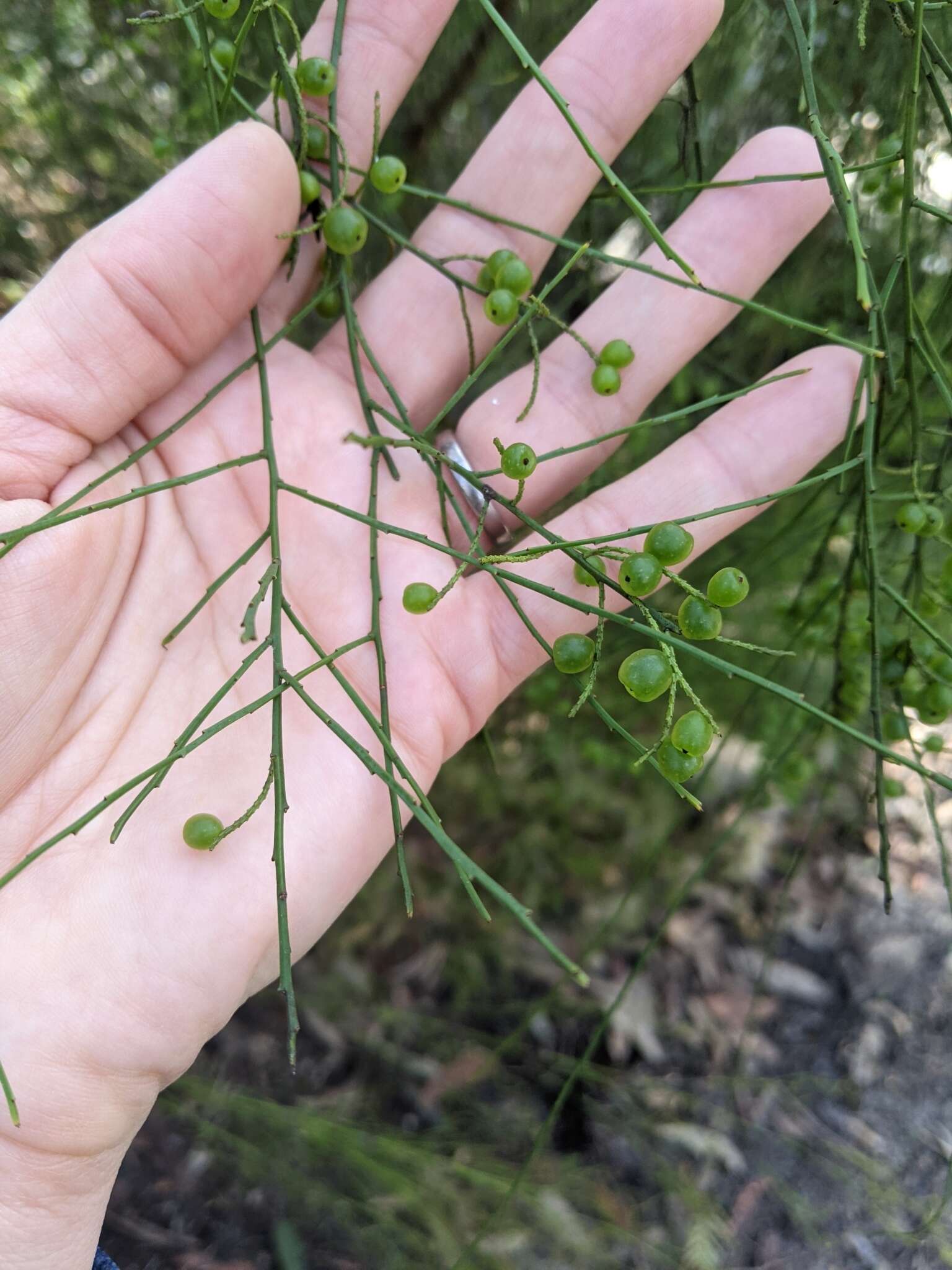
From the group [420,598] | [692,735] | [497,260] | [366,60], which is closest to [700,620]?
[692,735]

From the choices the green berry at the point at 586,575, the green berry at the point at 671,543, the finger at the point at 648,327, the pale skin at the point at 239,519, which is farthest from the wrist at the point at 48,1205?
the finger at the point at 648,327

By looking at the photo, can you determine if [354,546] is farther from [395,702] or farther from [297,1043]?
[297,1043]

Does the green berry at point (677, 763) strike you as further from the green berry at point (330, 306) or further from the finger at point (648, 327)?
the green berry at point (330, 306)

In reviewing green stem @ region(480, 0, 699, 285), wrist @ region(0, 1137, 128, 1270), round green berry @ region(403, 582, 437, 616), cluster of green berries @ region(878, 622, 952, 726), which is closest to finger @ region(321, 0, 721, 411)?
green stem @ region(480, 0, 699, 285)

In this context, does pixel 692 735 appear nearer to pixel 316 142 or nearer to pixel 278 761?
pixel 278 761

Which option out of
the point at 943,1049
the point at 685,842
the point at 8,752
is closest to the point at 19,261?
the point at 8,752
